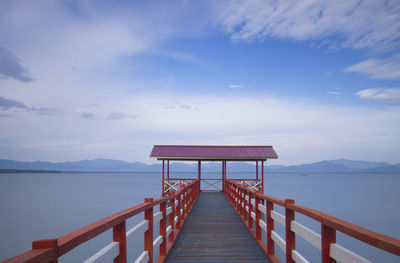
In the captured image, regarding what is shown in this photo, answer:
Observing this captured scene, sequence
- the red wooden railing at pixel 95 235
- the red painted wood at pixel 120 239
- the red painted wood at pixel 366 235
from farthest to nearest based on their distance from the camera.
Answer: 1. the red painted wood at pixel 120 239
2. the red painted wood at pixel 366 235
3. the red wooden railing at pixel 95 235

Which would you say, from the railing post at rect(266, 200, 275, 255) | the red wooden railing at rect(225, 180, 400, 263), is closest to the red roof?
the railing post at rect(266, 200, 275, 255)

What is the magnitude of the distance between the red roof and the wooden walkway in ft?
33.2

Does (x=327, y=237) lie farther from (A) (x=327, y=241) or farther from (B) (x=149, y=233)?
(B) (x=149, y=233)

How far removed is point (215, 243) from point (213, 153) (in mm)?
13544

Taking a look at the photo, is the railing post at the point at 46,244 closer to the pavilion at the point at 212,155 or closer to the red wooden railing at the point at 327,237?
the red wooden railing at the point at 327,237

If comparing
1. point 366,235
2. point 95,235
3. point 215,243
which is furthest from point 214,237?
point 366,235

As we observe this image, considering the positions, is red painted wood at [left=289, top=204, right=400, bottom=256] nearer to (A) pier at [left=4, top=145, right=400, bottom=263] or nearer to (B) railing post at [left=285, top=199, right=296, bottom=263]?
(A) pier at [left=4, top=145, right=400, bottom=263]

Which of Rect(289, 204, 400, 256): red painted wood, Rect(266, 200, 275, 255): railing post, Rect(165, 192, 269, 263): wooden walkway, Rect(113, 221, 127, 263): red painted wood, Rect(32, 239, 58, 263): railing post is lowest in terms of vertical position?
Rect(165, 192, 269, 263): wooden walkway

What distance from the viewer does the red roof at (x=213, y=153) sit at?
59.0 ft

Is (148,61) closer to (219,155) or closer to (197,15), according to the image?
(197,15)

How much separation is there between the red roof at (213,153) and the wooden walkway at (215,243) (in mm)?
10125

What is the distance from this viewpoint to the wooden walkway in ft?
14.9

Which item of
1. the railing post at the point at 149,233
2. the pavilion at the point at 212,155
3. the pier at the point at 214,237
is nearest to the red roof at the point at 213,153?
the pavilion at the point at 212,155

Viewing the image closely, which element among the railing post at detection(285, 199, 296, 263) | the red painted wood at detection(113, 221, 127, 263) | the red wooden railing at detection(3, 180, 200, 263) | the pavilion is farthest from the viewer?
the pavilion
